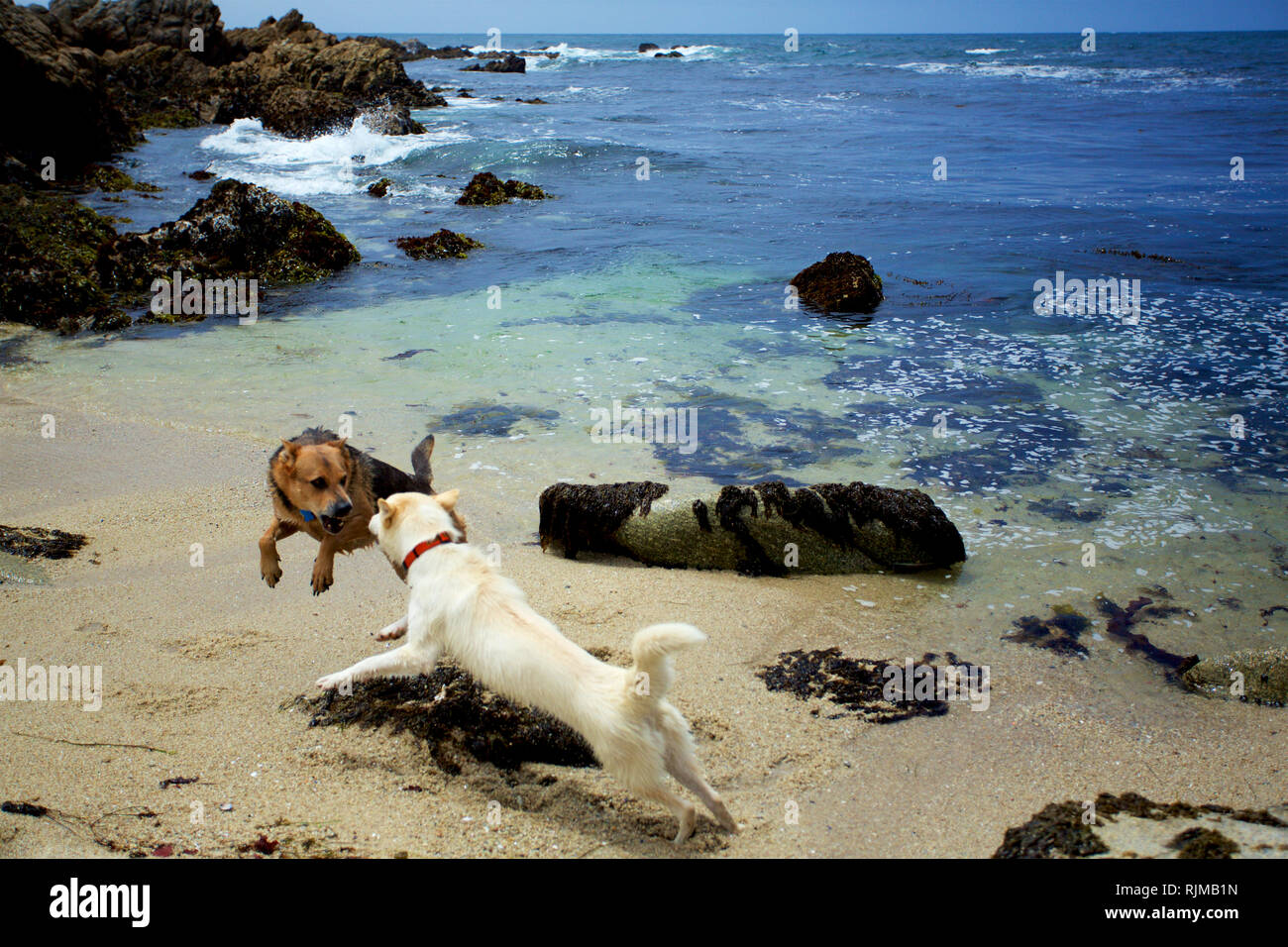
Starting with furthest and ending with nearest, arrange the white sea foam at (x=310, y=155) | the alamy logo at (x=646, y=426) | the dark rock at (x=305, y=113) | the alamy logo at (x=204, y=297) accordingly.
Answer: the dark rock at (x=305, y=113) → the white sea foam at (x=310, y=155) → the alamy logo at (x=204, y=297) → the alamy logo at (x=646, y=426)

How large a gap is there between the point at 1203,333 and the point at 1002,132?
81.2 feet

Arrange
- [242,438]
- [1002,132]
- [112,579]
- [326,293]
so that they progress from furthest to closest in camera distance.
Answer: [1002,132] → [326,293] → [242,438] → [112,579]

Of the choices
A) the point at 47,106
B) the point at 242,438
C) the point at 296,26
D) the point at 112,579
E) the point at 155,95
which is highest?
the point at 296,26

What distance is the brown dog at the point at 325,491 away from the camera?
4449mm

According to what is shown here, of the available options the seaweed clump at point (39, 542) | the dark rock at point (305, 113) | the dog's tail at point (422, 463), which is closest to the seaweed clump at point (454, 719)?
the dog's tail at point (422, 463)

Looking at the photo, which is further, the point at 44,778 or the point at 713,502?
the point at 713,502

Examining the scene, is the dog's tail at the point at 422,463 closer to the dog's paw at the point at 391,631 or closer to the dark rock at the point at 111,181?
the dog's paw at the point at 391,631

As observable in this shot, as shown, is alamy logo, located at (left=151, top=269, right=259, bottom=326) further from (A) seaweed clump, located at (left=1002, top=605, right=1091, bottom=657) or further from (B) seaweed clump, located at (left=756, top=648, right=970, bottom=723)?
(A) seaweed clump, located at (left=1002, top=605, right=1091, bottom=657)

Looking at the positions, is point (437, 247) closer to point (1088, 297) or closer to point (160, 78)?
point (1088, 297)

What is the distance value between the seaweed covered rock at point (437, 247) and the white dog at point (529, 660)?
1245 cm

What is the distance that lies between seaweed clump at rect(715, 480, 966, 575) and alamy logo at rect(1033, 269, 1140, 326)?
25.7 feet

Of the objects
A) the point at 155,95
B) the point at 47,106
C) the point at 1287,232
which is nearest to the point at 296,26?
the point at 155,95

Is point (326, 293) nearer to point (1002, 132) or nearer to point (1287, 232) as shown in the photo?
point (1287, 232)

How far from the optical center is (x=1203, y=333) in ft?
37.0
